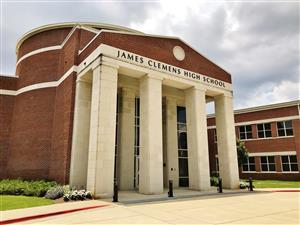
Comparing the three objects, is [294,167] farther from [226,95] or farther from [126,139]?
[126,139]

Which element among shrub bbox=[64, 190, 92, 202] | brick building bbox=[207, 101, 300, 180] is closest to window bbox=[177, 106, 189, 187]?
shrub bbox=[64, 190, 92, 202]

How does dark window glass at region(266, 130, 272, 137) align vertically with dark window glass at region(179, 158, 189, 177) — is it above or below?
above

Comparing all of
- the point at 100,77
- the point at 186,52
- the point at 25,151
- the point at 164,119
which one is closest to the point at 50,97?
the point at 25,151

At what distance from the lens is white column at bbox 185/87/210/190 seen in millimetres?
16922

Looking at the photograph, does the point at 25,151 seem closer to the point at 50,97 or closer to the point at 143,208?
the point at 50,97

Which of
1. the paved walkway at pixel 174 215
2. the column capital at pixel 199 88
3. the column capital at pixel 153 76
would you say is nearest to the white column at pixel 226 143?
the column capital at pixel 199 88

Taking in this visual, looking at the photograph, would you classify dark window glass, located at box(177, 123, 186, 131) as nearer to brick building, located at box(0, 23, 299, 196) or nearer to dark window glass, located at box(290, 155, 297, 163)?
brick building, located at box(0, 23, 299, 196)

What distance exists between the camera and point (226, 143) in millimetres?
19438

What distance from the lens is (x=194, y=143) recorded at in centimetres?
1766

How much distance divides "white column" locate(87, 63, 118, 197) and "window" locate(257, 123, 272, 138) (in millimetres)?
23913

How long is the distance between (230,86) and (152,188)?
1190 centimetres

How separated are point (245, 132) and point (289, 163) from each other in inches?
257

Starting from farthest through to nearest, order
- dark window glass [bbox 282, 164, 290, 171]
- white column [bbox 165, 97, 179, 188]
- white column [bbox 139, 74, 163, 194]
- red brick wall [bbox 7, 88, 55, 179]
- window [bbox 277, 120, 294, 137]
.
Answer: window [bbox 277, 120, 294, 137] → dark window glass [bbox 282, 164, 290, 171] → white column [bbox 165, 97, 179, 188] → red brick wall [bbox 7, 88, 55, 179] → white column [bbox 139, 74, 163, 194]

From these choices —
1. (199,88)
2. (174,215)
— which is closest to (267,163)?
(199,88)
